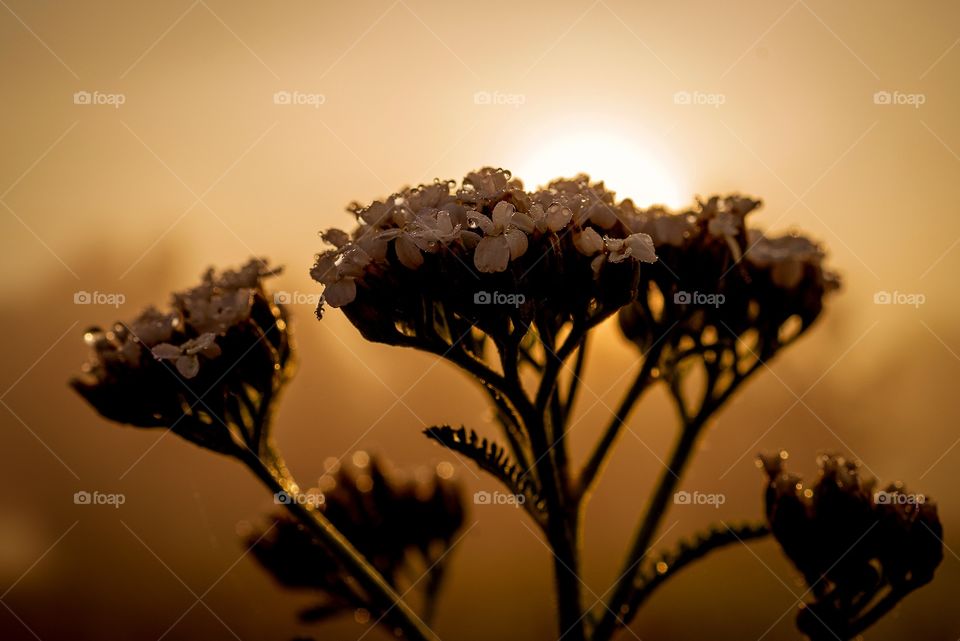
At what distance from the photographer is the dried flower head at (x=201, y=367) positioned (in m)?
3.02

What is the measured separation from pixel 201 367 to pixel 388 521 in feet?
6.12

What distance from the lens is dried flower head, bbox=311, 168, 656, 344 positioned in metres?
2.52

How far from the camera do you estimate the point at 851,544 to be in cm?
307

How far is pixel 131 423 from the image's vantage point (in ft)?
10.4

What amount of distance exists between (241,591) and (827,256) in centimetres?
558

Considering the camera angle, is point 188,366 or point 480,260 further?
point 188,366

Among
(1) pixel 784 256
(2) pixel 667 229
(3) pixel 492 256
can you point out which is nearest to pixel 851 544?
(1) pixel 784 256

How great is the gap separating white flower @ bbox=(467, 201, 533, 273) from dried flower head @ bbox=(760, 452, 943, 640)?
1535mm

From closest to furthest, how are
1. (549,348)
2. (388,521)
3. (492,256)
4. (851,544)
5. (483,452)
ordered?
(492,256)
(483,452)
(549,348)
(851,544)
(388,521)

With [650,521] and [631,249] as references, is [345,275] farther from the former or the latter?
[650,521]

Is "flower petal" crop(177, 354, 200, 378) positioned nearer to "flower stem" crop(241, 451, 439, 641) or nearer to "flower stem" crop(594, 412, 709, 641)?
"flower stem" crop(241, 451, 439, 641)

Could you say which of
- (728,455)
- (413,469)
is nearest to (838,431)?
(728,455)

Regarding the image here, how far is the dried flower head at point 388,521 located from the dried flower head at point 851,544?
2.05 m

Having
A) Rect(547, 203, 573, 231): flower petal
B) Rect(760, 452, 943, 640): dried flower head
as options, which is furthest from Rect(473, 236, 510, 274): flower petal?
Rect(760, 452, 943, 640): dried flower head
